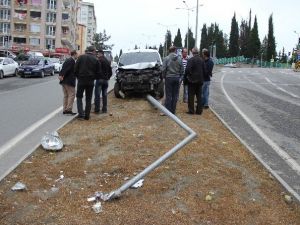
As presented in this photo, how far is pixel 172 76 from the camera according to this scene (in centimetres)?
1371

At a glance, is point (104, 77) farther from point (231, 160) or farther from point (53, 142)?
point (231, 160)

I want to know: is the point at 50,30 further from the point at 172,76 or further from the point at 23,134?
the point at 23,134

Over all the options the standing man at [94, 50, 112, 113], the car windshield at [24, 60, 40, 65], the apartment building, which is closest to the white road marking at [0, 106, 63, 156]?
the standing man at [94, 50, 112, 113]

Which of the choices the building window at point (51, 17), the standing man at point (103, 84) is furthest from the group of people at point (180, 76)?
the building window at point (51, 17)

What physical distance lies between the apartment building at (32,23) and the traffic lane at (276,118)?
89.7 meters

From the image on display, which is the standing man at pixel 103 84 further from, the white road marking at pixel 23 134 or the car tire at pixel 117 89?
the car tire at pixel 117 89

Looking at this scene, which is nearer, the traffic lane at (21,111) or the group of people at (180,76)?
the traffic lane at (21,111)

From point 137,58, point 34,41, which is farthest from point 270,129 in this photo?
point 34,41

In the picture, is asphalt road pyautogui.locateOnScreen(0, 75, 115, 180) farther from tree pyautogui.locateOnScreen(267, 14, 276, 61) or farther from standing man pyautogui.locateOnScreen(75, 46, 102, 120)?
tree pyautogui.locateOnScreen(267, 14, 276, 61)

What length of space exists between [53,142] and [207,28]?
137 metres

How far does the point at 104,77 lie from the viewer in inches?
588

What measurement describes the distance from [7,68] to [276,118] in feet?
87.1

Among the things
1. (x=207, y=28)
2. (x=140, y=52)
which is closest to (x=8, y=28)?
(x=207, y=28)

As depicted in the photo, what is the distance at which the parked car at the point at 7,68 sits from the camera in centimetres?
3676
